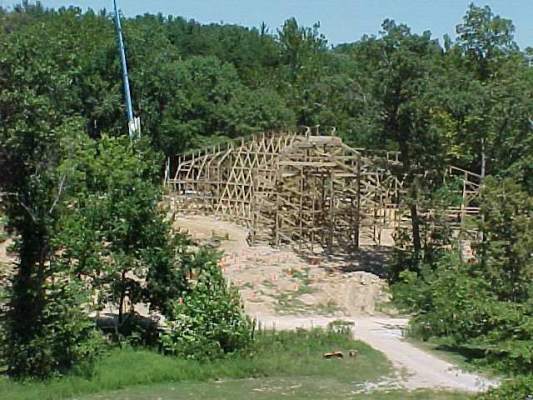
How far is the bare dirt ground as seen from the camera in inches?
755

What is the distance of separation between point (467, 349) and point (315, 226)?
662 inches

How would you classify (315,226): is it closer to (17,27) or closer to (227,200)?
(227,200)

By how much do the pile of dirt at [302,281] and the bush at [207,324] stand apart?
4.41m

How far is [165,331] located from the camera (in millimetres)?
20766

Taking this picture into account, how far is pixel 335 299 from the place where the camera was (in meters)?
28.0

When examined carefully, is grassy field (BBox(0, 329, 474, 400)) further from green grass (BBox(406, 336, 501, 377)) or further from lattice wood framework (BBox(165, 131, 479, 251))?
lattice wood framework (BBox(165, 131, 479, 251))

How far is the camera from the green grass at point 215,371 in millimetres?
17859

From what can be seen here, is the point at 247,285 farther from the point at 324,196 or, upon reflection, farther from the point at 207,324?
the point at 324,196

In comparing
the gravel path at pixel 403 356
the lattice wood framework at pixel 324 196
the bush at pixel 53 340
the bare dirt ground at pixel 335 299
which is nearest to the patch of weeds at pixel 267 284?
the bare dirt ground at pixel 335 299

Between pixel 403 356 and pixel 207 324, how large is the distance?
4.58 meters

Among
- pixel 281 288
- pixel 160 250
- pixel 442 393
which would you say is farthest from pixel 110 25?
pixel 442 393

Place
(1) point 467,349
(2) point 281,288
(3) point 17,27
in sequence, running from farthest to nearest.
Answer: (2) point 281,288
(1) point 467,349
(3) point 17,27

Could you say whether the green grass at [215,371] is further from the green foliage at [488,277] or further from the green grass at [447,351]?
the green foliage at [488,277]

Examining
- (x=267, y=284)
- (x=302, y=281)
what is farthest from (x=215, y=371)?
(x=302, y=281)
